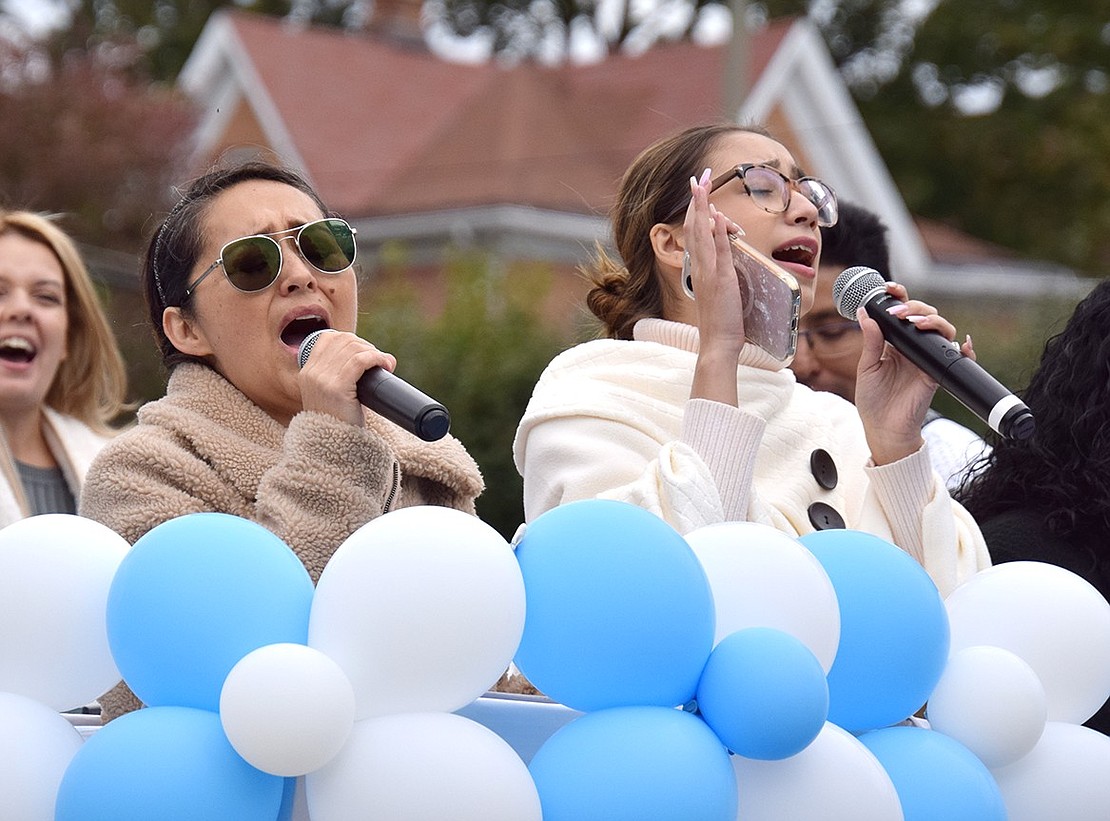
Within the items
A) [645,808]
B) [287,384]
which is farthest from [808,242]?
[645,808]

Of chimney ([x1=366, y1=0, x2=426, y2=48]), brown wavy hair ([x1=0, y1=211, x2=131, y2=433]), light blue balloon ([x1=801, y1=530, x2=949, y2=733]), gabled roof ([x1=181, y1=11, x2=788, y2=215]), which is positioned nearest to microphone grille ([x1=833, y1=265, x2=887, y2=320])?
light blue balloon ([x1=801, y1=530, x2=949, y2=733])

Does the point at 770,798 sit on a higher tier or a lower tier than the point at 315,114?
higher

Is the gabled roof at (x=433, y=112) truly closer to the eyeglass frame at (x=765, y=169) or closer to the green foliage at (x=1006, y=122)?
the green foliage at (x=1006, y=122)

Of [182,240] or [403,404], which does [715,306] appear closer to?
[403,404]

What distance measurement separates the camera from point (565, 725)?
2.10 metres

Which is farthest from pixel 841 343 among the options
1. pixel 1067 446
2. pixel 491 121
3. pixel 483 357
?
pixel 491 121

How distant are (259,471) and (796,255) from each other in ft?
3.78

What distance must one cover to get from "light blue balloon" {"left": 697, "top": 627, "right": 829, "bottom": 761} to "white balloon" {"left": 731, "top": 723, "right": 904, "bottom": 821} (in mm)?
61

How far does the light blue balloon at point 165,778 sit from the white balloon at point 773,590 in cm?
62

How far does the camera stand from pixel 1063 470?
3297 millimetres

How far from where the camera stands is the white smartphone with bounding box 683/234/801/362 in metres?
2.89

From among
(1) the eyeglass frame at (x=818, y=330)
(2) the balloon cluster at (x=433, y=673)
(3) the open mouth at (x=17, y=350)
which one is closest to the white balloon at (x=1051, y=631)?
(2) the balloon cluster at (x=433, y=673)

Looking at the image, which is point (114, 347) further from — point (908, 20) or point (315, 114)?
point (908, 20)

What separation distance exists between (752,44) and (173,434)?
19435 millimetres
